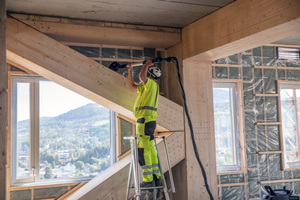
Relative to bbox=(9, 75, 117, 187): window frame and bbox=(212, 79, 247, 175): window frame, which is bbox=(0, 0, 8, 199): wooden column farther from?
bbox=(212, 79, 247, 175): window frame

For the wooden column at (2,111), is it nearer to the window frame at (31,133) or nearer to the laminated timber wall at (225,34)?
the window frame at (31,133)

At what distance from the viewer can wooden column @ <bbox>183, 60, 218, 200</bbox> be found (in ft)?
21.4

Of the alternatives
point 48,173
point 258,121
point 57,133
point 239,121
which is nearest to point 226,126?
point 239,121

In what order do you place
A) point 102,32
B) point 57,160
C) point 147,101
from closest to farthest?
point 147,101 → point 102,32 → point 57,160

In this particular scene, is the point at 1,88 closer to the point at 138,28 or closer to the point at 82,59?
the point at 82,59

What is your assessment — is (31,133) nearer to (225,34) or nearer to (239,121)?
(225,34)

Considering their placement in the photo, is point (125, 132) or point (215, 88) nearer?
point (125, 132)

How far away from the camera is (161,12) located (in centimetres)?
591

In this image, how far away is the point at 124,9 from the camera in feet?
18.8

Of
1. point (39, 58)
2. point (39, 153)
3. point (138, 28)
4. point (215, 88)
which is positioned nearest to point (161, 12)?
point (138, 28)

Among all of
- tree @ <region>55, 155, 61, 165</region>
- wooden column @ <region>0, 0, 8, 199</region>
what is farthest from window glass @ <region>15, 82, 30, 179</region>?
wooden column @ <region>0, 0, 8, 199</region>

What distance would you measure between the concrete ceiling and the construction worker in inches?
36.1

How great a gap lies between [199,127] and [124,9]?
2530mm

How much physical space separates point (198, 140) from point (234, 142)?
1803mm
